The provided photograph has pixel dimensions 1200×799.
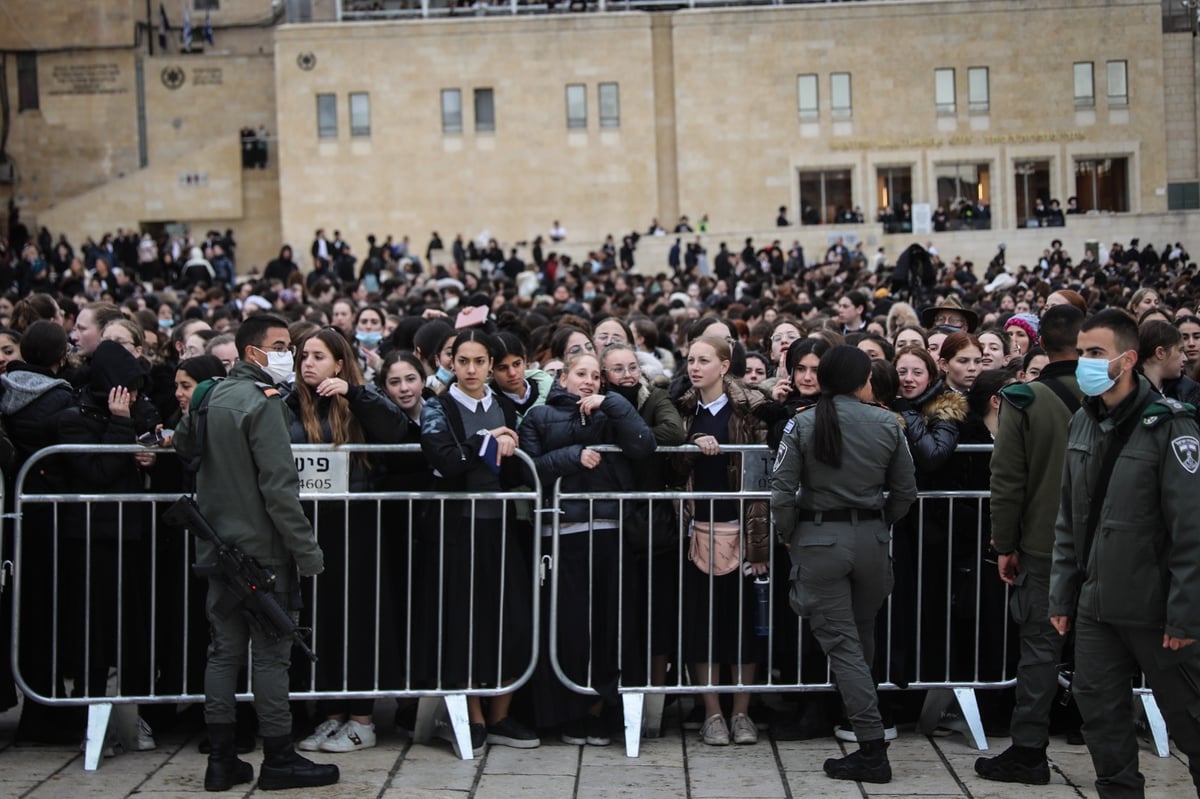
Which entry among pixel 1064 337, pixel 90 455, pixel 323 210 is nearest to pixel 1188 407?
pixel 1064 337

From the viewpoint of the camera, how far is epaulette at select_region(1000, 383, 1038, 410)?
669 cm

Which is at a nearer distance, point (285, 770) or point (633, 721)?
point (285, 770)

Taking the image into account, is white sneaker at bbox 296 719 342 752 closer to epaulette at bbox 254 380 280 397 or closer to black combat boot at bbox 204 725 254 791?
black combat boot at bbox 204 725 254 791

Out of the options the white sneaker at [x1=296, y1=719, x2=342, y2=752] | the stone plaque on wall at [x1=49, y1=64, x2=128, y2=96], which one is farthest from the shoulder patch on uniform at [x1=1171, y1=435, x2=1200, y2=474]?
the stone plaque on wall at [x1=49, y1=64, x2=128, y2=96]

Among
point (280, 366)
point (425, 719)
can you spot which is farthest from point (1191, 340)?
point (280, 366)

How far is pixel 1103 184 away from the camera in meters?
48.9

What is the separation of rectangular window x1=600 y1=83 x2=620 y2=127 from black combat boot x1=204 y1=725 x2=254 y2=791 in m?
42.1

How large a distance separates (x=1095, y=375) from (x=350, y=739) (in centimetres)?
384

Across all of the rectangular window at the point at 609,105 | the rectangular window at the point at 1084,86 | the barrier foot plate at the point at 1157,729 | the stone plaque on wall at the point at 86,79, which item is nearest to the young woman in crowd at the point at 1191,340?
the barrier foot plate at the point at 1157,729

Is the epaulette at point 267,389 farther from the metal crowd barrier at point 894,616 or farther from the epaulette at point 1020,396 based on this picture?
the epaulette at point 1020,396

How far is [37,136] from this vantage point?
49.9 m

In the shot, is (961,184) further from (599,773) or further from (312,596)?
(599,773)

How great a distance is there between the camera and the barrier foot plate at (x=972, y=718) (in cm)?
720

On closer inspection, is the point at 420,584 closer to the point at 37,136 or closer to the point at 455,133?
the point at 455,133
